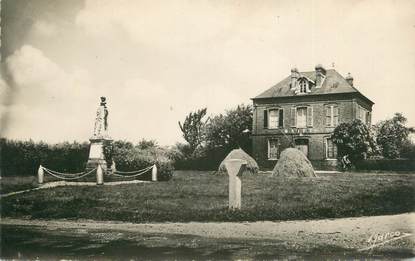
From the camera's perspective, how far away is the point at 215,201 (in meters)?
7.90

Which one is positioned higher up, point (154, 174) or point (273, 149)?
point (273, 149)

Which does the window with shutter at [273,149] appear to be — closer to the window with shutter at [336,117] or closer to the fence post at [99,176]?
the window with shutter at [336,117]

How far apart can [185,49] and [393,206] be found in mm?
4666

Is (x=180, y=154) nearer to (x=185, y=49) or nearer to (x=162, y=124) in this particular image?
(x=162, y=124)

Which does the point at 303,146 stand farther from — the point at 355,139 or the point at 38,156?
the point at 38,156

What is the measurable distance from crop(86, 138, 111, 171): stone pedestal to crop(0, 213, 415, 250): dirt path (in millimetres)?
2854

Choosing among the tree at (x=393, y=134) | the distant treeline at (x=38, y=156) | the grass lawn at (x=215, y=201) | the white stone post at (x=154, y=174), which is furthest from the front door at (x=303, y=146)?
the distant treeline at (x=38, y=156)

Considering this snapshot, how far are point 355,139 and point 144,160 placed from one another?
5321 millimetres

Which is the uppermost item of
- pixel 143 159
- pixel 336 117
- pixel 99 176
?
pixel 336 117

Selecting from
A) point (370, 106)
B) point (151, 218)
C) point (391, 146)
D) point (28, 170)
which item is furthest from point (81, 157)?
point (391, 146)

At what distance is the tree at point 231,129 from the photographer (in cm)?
870

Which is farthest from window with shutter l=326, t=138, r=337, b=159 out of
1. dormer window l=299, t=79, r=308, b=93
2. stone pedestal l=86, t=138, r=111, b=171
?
stone pedestal l=86, t=138, r=111, b=171

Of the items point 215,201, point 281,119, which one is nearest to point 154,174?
point 215,201

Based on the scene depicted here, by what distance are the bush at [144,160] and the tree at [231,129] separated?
1207 millimetres
